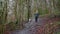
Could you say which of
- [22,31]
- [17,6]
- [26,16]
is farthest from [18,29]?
[17,6]

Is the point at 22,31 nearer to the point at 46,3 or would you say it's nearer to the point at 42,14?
the point at 42,14

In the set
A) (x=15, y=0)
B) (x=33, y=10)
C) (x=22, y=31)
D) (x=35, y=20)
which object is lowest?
(x=22, y=31)

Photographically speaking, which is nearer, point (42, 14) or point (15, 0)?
point (42, 14)

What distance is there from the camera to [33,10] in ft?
9.46

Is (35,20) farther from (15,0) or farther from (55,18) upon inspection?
(15,0)

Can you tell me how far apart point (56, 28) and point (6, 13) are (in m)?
1.11

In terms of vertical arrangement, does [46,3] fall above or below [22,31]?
above

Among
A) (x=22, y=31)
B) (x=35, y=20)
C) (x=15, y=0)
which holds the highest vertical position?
(x=15, y=0)

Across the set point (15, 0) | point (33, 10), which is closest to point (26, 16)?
point (33, 10)

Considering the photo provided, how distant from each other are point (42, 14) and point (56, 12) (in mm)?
285

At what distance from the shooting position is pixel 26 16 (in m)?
2.91

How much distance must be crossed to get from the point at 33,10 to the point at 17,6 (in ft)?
1.22

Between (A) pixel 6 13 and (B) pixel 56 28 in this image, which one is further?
(A) pixel 6 13

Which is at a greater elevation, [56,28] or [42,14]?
[42,14]
